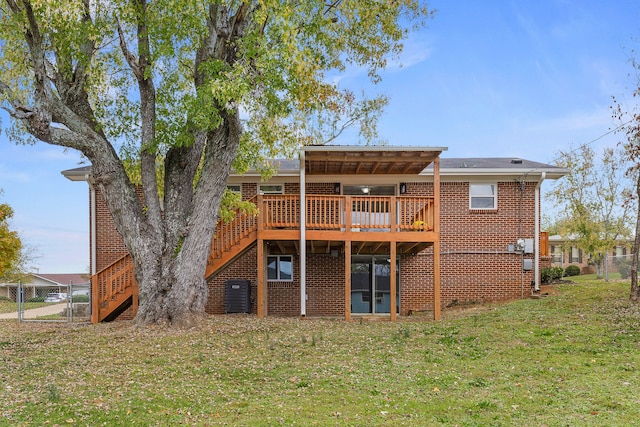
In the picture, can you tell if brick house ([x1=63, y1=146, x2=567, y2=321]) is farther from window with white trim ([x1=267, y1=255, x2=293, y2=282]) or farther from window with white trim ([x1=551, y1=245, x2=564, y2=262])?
window with white trim ([x1=551, y1=245, x2=564, y2=262])

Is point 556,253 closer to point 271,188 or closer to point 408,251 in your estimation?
point 408,251

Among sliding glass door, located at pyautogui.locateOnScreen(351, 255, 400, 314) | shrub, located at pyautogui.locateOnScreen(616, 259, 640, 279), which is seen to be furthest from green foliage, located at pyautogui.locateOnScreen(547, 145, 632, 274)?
sliding glass door, located at pyautogui.locateOnScreen(351, 255, 400, 314)

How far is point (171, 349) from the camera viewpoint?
9.67 meters

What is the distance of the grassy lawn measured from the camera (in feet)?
20.4

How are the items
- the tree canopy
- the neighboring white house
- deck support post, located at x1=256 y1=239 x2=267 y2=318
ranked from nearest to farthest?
the tree canopy < deck support post, located at x1=256 y1=239 x2=267 y2=318 < the neighboring white house

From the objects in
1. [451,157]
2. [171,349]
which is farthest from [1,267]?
[451,157]

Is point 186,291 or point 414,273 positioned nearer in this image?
point 186,291

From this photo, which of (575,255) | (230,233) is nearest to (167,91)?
(230,233)

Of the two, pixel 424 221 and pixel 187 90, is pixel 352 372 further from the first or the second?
pixel 187 90

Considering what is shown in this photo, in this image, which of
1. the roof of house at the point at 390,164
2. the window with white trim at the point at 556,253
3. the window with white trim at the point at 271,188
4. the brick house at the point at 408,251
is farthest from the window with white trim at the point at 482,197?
the window with white trim at the point at 556,253

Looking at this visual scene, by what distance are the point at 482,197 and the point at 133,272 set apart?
11.0 meters

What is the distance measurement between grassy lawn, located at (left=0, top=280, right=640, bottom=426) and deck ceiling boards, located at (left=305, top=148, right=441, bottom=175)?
4344 millimetres

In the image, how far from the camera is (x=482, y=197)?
698 inches

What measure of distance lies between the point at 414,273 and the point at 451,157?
510 centimetres
